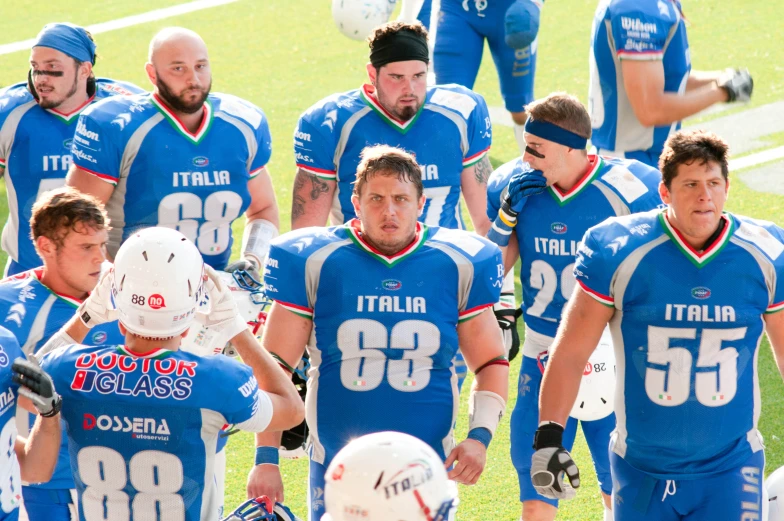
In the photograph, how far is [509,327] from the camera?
5309 millimetres

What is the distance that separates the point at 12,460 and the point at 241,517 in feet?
2.55

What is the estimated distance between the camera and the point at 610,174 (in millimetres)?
5074

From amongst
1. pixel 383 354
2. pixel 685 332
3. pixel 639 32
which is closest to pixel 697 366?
pixel 685 332

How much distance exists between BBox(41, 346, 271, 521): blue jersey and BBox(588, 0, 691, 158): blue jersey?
3.58 m

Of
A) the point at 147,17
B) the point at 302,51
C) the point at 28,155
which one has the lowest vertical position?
the point at 28,155

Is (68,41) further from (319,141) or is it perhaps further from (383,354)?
(383,354)

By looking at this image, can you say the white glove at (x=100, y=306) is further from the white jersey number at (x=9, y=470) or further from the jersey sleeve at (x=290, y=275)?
the jersey sleeve at (x=290, y=275)

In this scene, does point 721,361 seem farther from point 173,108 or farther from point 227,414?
point 173,108

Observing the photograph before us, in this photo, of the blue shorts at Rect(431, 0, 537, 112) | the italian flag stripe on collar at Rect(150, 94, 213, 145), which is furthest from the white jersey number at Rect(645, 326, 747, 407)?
the blue shorts at Rect(431, 0, 537, 112)

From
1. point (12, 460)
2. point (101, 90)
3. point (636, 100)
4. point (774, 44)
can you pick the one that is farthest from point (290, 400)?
point (774, 44)

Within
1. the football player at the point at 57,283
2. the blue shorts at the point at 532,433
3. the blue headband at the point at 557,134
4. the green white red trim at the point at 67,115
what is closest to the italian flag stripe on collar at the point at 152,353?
the football player at the point at 57,283

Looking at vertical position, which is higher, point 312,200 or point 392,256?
point 312,200

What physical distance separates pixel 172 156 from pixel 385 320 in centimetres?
173

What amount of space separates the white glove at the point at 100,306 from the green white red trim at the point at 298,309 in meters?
0.63
